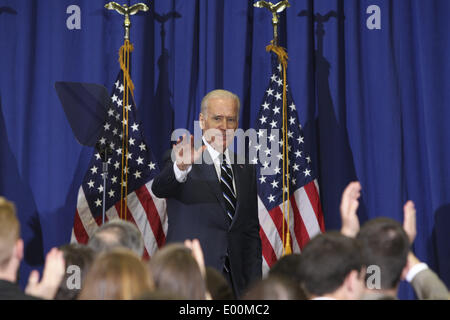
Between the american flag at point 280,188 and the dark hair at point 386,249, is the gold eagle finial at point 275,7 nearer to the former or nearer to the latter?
the american flag at point 280,188

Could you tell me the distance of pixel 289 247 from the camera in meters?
5.14

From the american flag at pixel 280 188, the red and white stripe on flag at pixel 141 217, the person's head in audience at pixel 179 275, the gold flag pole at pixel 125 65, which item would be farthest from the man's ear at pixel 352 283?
the gold flag pole at pixel 125 65

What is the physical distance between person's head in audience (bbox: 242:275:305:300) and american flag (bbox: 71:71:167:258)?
123 inches

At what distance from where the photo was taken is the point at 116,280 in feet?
6.79

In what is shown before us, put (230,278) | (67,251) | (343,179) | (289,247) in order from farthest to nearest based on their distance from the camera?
(343,179) → (289,247) → (230,278) → (67,251)

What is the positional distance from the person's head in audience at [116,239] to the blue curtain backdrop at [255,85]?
2706mm

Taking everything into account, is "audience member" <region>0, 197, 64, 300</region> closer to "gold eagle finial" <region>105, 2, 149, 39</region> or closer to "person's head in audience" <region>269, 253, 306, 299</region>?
"person's head in audience" <region>269, 253, 306, 299</region>

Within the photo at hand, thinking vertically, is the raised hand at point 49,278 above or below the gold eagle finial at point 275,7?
below

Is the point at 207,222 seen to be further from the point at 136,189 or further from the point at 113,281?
the point at 113,281

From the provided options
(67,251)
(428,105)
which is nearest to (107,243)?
(67,251)

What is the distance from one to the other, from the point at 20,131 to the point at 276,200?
2.47 metres

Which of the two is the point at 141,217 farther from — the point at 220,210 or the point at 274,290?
the point at 274,290

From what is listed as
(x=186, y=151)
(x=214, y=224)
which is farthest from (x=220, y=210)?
(x=186, y=151)

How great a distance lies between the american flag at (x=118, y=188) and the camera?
5.26 metres
